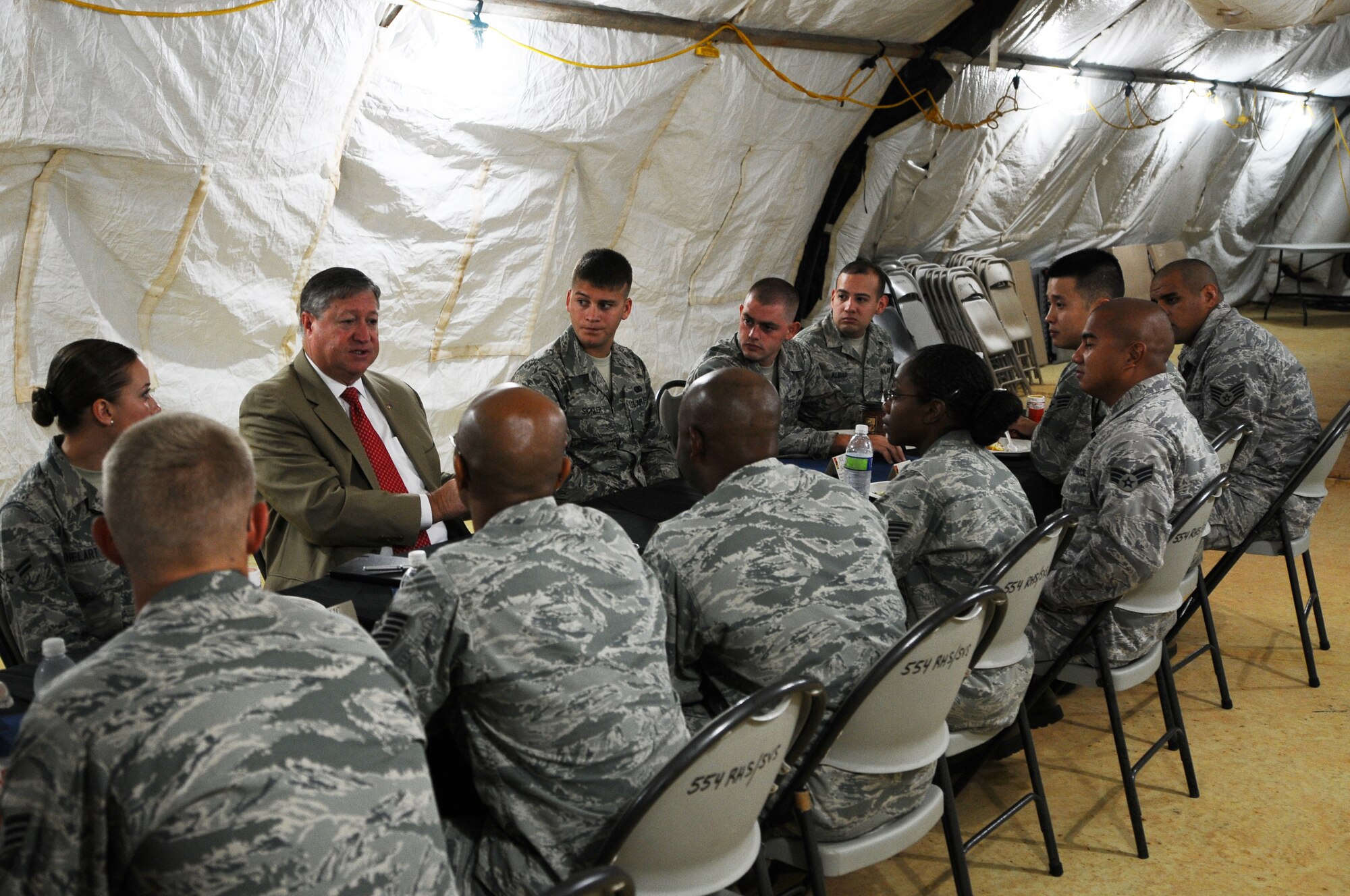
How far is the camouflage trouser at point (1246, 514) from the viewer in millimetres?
3881

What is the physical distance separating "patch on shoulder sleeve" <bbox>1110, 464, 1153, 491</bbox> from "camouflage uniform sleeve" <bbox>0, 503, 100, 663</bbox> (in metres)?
2.50

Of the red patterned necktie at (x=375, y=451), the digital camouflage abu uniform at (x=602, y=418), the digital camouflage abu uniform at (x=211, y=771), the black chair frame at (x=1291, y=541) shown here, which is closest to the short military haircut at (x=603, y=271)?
the digital camouflage abu uniform at (x=602, y=418)

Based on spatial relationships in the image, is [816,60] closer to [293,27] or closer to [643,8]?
[643,8]

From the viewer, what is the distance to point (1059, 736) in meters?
3.57

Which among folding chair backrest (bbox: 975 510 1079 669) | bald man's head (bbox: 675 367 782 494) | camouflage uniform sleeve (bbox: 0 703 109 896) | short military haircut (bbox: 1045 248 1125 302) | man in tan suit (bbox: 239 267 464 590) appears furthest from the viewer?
short military haircut (bbox: 1045 248 1125 302)

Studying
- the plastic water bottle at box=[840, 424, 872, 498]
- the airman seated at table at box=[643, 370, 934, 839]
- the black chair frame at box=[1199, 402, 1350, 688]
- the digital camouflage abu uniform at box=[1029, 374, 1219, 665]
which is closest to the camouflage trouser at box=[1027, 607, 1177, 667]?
the digital camouflage abu uniform at box=[1029, 374, 1219, 665]

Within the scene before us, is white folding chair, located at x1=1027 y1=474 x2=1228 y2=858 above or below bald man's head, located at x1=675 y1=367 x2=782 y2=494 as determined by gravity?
below

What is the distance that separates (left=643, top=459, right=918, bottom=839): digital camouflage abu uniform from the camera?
1.99 meters

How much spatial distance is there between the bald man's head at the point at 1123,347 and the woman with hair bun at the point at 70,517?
8.54 feet

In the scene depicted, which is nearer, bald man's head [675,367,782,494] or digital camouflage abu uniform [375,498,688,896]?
digital camouflage abu uniform [375,498,688,896]

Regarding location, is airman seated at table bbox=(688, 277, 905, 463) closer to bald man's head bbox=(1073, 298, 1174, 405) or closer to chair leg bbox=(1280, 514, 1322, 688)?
bald man's head bbox=(1073, 298, 1174, 405)

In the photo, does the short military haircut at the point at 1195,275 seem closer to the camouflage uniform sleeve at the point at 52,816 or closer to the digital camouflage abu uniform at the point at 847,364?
the digital camouflage abu uniform at the point at 847,364

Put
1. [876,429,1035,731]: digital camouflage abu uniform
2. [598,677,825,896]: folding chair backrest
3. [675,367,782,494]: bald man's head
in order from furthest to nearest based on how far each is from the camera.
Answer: [876,429,1035,731]: digital camouflage abu uniform → [675,367,782,494]: bald man's head → [598,677,825,896]: folding chair backrest

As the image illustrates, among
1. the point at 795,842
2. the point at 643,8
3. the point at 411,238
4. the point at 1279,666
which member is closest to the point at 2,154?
the point at 411,238
